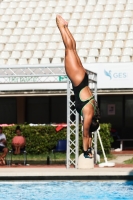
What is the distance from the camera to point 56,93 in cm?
2661

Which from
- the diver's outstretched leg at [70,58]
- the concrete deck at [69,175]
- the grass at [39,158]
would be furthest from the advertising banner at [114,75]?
the diver's outstretched leg at [70,58]

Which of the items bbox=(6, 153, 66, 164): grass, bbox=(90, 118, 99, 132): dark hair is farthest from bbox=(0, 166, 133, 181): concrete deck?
bbox=(90, 118, 99, 132): dark hair

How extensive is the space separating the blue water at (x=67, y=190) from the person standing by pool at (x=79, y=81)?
287 inches

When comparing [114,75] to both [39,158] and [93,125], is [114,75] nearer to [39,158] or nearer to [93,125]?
[39,158]

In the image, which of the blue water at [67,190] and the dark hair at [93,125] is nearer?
the dark hair at [93,125]

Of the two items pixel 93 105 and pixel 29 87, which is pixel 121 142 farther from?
pixel 93 105

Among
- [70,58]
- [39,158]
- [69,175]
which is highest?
[70,58]

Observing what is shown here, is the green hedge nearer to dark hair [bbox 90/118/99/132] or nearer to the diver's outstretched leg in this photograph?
dark hair [bbox 90/118/99/132]

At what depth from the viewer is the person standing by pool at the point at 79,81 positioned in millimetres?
7078

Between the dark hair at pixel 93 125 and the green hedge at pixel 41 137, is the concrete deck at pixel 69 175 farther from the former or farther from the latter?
the dark hair at pixel 93 125

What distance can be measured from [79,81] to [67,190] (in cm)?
891

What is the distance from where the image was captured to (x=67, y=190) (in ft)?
51.6

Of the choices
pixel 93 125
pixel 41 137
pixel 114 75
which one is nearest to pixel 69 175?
pixel 41 137

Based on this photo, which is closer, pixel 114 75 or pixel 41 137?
pixel 41 137
